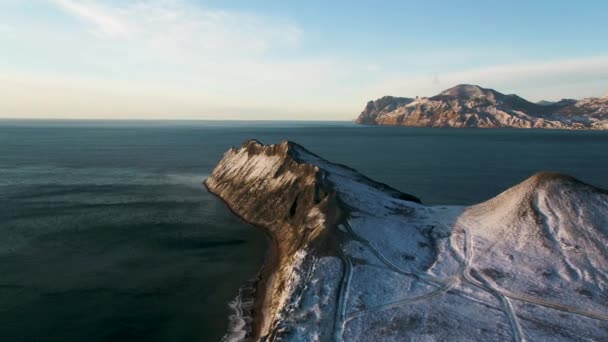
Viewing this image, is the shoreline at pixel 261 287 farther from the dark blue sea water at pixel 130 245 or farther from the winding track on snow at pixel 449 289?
the winding track on snow at pixel 449 289

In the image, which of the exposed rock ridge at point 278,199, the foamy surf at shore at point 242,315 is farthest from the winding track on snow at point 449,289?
the foamy surf at shore at point 242,315

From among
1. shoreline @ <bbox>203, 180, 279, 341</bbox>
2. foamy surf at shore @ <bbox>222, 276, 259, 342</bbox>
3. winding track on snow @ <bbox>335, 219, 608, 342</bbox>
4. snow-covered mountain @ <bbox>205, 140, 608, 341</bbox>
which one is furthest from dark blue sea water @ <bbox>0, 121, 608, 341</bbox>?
winding track on snow @ <bbox>335, 219, 608, 342</bbox>

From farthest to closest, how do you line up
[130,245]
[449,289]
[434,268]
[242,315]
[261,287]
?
[130,245]
[261,287]
[434,268]
[242,315]
[449,289]

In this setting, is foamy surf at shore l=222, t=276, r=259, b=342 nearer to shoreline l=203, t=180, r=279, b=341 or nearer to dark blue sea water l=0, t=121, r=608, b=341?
shoreline l=203, t=180, r=279, b=341

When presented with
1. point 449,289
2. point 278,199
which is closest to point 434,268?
point 449,289

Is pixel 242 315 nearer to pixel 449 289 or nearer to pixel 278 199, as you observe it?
pixel 449 289

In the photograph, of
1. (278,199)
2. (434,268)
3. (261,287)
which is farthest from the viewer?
(278,199)

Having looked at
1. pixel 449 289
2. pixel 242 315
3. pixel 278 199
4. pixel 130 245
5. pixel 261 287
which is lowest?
pixel 242 315

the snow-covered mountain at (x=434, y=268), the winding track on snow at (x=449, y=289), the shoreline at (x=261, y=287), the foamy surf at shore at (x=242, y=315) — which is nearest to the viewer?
the snow-covered mountain at (x=434, y=268)

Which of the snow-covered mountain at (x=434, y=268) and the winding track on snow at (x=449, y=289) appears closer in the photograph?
the snow-covered mountain at (x=434, y=268)
